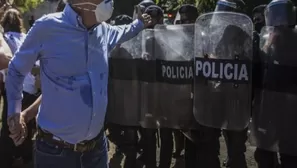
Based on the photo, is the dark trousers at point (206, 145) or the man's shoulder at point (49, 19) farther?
the dark trousers at point (206, 145)

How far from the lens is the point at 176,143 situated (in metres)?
6.23

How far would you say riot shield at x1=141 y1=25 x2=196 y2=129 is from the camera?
4422 millimetres

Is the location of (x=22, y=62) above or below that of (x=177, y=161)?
above

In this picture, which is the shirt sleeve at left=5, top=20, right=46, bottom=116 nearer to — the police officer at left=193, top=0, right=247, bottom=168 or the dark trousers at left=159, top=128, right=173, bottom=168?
the police officer at left=193, top=0, right=247, bottom=168

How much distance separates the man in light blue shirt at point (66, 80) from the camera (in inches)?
109

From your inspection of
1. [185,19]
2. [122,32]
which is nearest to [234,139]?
[122,32]

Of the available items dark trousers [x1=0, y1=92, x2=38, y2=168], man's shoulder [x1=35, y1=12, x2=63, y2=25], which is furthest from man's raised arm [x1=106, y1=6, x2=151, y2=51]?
dark trousers [x1=0, y1=92, x2=38, y2=168]

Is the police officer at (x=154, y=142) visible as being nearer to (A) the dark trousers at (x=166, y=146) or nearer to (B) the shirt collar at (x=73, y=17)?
(A) the dark trousers at (x=166, y=146)

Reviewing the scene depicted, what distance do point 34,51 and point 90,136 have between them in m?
0.61

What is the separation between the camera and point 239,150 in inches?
169

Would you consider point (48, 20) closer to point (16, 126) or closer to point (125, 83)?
point (16, 126)

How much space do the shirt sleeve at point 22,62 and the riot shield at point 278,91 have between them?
1.84m

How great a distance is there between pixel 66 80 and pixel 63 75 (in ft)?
0.11

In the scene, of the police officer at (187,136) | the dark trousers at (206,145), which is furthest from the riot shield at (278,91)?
the police officer at (187,136)
